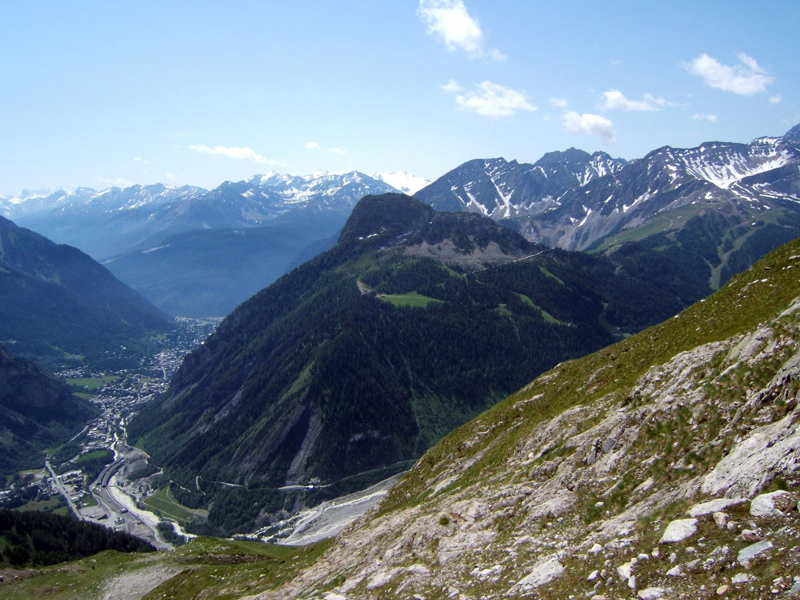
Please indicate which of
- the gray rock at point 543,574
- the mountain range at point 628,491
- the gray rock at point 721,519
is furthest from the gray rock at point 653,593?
the gray rock at point 543,574

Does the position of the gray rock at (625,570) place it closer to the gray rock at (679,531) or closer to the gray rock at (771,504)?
the gray rock at (679,531)

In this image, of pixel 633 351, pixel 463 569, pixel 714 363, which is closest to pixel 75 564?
pixel 463 569

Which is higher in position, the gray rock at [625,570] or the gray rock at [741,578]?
the gray rock at [741,578]

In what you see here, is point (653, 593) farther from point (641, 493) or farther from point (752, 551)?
point (641, 493)

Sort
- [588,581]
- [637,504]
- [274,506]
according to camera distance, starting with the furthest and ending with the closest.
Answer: [274,506], [637,504], [588,581]

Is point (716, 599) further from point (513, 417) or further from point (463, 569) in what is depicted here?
point (513, 417)

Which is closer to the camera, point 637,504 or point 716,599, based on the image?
point 716,599
